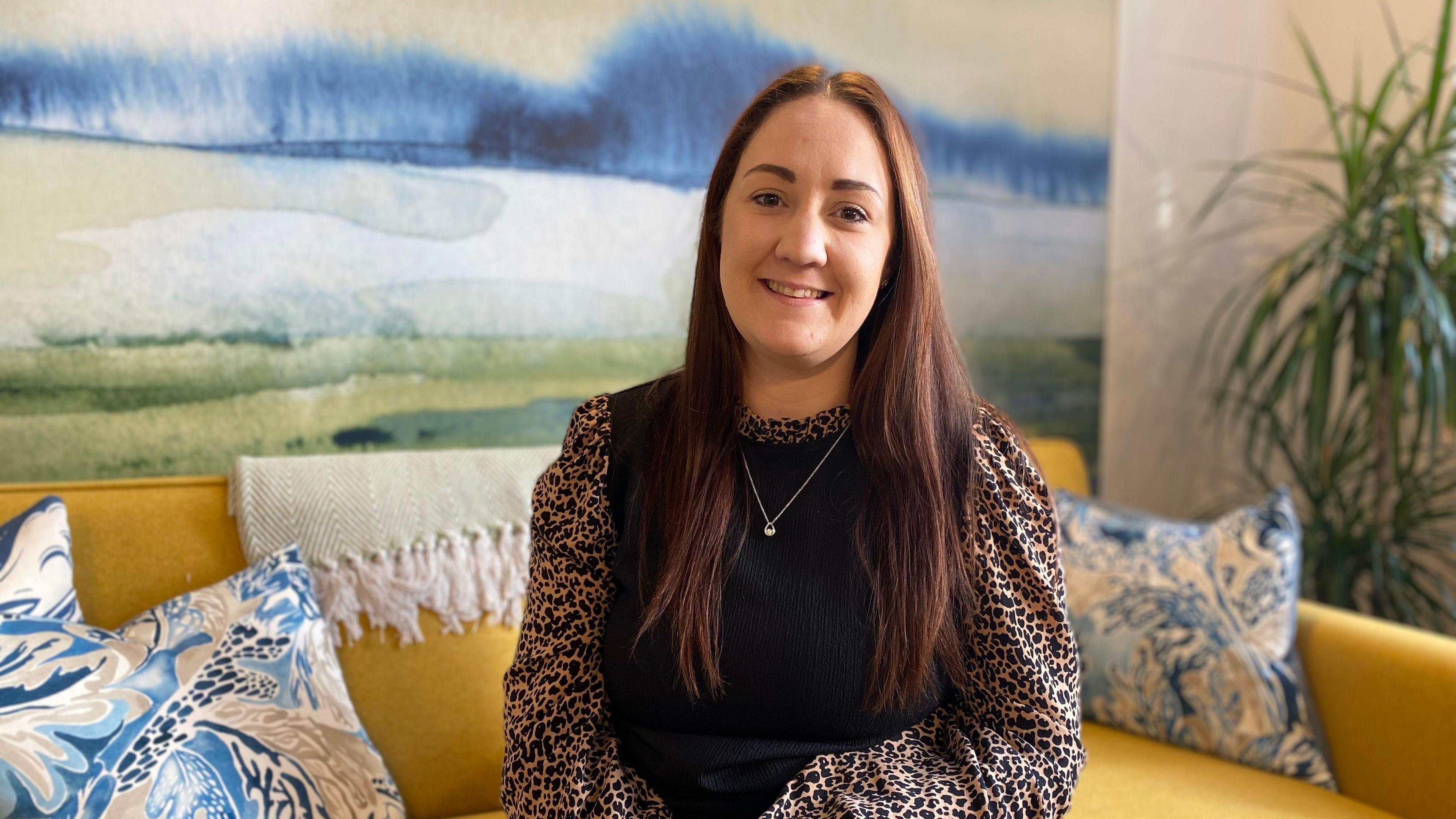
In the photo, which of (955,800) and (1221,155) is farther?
(1221,155)

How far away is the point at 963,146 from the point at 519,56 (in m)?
1.07

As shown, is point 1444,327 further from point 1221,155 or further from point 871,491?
point 871,491

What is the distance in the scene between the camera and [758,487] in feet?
4.23

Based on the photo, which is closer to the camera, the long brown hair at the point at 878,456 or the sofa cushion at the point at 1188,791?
the long brown hair at the point at 878,456

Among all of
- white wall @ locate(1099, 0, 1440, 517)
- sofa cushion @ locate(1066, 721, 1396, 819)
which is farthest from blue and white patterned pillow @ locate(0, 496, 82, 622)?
white wall @ locate(1099, 0, 1440, 517)

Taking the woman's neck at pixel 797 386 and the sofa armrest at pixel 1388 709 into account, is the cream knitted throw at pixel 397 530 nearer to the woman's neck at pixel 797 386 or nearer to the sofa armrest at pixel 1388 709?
the woman's neck at pixel 797 386

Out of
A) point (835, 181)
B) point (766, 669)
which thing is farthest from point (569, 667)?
point (835, 181)

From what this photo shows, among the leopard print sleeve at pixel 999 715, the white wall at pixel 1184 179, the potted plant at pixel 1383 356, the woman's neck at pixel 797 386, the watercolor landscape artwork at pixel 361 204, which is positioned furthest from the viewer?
the white wall at pixel 1184 179

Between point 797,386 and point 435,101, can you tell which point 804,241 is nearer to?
point 797,386

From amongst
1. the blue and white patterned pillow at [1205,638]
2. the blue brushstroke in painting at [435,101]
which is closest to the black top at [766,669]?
the blue and white patterned pillow at [1205,638]

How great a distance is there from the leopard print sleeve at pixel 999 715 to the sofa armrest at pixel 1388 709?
2.42 ft

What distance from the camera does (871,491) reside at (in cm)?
128

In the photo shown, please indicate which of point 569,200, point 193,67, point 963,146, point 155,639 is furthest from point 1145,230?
point 155,639

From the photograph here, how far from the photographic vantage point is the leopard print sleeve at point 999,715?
117 centimetres
